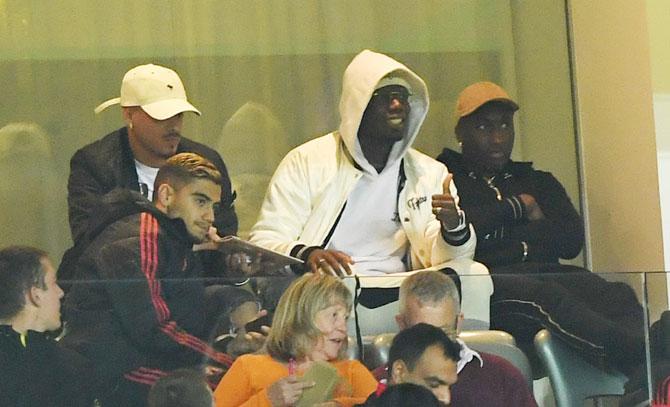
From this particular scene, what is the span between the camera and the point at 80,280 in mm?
3211

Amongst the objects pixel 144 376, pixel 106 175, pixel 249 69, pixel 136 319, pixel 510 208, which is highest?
pixel 249 69

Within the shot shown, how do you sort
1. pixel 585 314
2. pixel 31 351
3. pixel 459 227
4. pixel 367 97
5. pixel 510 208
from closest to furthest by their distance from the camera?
pixel 31 351, pixel 585 314, pixel 459 227, pixel 367 97, pixel 510 208

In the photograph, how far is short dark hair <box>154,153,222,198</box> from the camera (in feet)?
11.8

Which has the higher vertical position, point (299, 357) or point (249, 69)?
point (249, 69)

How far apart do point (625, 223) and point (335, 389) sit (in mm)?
2129

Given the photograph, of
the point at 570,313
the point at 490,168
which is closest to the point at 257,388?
the point at 570,313

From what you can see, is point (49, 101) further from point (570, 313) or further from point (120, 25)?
point (570, 313)

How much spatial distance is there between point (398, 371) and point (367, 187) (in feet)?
3.84

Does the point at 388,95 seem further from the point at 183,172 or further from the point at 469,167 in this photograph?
the point at 183,172

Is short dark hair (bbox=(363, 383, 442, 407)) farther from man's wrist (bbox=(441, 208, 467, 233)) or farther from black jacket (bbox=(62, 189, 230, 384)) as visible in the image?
man's wrist (bbox=(441, 208, 467, 233))

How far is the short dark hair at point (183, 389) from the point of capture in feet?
10.4

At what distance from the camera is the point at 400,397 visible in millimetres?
3227

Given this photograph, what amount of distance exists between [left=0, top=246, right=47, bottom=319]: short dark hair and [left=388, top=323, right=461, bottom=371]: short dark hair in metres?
0.81

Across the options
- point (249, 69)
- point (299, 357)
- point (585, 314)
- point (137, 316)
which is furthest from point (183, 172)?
point (249, 69)
